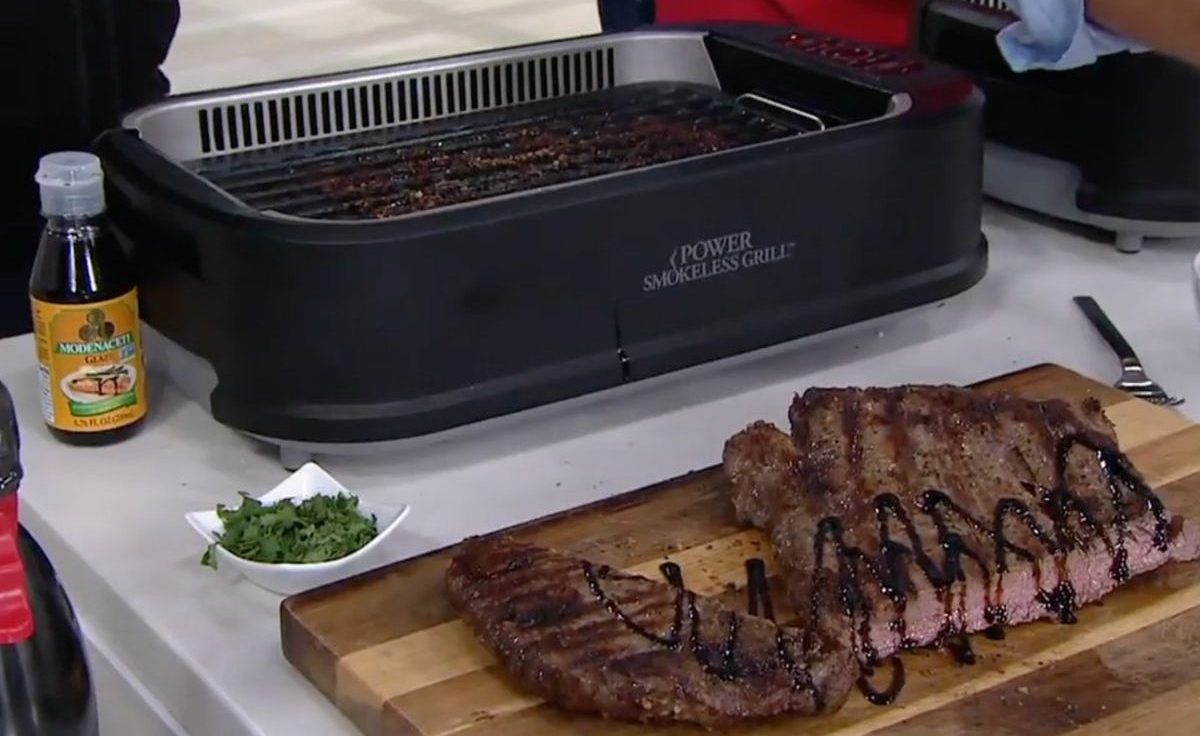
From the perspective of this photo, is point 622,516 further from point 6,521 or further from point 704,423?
point 6,521

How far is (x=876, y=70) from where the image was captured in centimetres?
137

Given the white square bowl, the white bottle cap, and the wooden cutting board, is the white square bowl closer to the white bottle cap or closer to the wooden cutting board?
the wooden cutting board

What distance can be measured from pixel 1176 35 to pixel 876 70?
10.3 inches

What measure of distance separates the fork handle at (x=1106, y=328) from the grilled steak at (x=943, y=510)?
23 cm

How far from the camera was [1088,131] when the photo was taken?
1.51 meters

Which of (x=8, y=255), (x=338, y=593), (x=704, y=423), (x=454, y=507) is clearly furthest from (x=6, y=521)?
(x=8, y=255)

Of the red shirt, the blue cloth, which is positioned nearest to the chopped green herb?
the blue cloth

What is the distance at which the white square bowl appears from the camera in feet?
3.42

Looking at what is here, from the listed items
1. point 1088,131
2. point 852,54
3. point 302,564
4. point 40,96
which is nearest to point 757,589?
point 302,564

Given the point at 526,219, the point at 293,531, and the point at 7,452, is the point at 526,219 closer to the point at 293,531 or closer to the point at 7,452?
the point at 293,531

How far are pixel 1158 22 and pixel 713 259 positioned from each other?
13.6 inches

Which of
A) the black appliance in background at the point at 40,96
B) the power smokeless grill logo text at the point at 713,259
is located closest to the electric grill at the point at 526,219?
the power smokeless grill logo text at the point at 713,259

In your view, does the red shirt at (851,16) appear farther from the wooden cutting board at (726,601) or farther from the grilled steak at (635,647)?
the grilled steak at (635,647)

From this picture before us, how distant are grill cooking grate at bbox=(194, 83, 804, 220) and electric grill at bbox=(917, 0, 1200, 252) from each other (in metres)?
0.30
